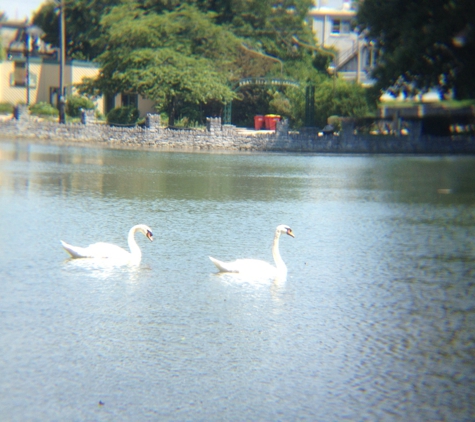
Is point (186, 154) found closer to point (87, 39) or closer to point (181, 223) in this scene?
point (181, 223)

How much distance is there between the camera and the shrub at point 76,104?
5475cm

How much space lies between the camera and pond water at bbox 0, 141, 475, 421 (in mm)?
6742

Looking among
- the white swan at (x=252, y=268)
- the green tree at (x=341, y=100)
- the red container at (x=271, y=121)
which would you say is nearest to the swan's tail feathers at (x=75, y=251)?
the white swan at (x=252, y=268)

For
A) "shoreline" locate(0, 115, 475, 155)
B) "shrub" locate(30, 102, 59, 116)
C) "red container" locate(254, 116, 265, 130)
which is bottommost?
"shoreline" locate(0, 115, 475, 155)

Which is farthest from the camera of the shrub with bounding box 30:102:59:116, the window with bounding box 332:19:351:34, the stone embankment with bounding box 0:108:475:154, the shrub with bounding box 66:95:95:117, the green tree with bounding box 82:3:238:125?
the window with bounding box 332:19:351:34

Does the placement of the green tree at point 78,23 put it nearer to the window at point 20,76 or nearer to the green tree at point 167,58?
the window at point 20,76

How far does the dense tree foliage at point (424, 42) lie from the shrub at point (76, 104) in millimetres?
22370

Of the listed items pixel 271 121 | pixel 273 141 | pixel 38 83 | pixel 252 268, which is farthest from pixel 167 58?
pixel 252 268

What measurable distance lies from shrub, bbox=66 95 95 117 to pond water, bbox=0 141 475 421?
35.1m

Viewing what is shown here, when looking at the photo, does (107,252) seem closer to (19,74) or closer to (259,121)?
(259,121)

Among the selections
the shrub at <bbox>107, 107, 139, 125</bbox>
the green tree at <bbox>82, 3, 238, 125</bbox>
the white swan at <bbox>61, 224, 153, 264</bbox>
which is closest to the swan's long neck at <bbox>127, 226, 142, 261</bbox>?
the white swan at <bbox>61, 224, 153, 264</bbox>

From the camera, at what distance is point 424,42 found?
34562mm

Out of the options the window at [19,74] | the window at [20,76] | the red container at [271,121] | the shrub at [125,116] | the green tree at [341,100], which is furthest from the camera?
the window at [19,74]

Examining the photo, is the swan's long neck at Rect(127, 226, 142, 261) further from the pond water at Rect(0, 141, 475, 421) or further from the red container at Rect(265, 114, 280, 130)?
the red container at Rect(265, 114, 280, 130)
